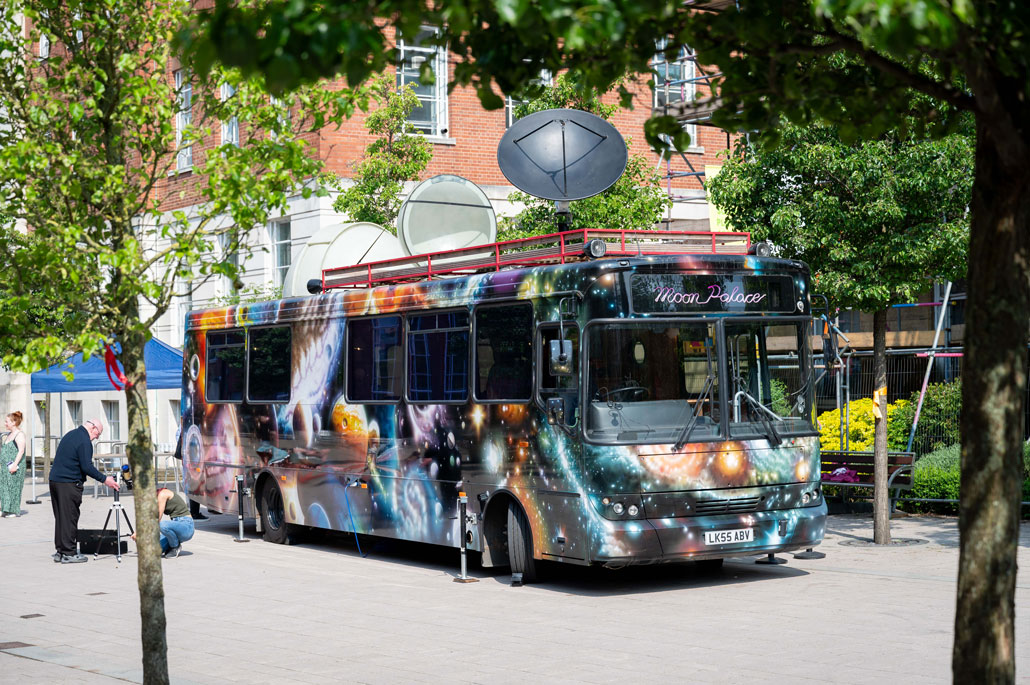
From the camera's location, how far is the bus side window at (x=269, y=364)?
17.3 metres

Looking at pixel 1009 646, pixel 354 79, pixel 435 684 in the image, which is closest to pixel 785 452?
pixel 435 684

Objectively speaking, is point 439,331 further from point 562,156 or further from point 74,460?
point 74,460

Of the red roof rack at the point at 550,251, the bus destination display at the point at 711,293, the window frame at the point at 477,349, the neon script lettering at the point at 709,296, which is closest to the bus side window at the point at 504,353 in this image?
the window frame at the point at 477,349

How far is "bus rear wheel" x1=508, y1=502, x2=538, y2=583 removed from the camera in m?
13.4

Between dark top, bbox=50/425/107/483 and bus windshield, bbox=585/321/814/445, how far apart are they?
22.9 feet

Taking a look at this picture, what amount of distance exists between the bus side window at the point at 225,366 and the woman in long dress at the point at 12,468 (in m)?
5.21

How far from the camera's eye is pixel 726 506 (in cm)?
1280

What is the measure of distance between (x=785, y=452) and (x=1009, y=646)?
8.39m

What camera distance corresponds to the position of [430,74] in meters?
5.34

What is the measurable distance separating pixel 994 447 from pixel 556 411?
812cm

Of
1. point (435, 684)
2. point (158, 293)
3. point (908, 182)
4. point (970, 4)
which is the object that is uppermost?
point (908, 182)

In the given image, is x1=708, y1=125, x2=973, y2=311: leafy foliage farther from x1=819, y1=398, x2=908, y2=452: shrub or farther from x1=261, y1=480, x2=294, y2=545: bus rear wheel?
x1=261, y1=480, x2=294, y2=545: bus rear wheel

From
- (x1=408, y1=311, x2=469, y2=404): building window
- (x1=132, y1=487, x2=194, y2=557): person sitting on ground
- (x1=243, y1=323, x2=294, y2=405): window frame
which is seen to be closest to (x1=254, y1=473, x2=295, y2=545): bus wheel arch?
(x1=243, y1=323, x2=294, y2=405): window frame

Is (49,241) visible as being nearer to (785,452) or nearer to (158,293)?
(158,293)
